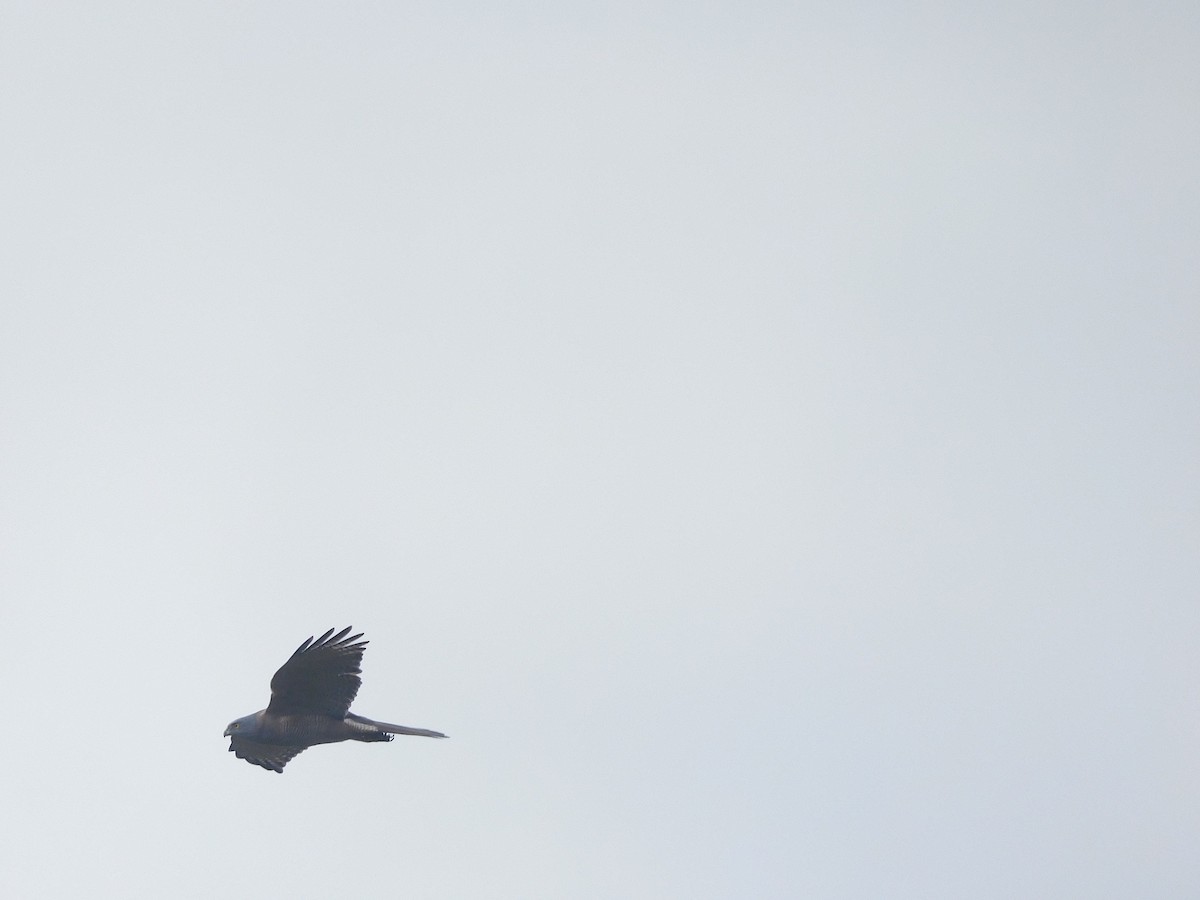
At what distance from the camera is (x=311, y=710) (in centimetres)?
4981

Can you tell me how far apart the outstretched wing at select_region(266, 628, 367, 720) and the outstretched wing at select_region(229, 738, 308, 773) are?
1525 millimetres

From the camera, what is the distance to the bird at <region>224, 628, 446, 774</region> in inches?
1930

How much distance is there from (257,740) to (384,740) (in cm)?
399

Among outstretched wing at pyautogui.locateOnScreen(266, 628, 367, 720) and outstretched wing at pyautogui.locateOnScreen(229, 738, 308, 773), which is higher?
outstretched wing at pyautogui.locateOnScreen(266, 628, 367, 720)

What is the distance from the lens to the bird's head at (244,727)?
50.5 m

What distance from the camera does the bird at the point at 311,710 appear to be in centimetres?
4903

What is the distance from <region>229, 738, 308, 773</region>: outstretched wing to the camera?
166 feet

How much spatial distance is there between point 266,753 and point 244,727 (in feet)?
3.33

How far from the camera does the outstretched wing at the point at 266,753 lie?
50.7 m

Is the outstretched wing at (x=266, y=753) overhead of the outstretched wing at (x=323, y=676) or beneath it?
beneath

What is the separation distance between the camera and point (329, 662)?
49031 millimetres

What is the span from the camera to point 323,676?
4922cm

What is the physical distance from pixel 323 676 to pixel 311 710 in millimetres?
1261

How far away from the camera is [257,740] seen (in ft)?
166
